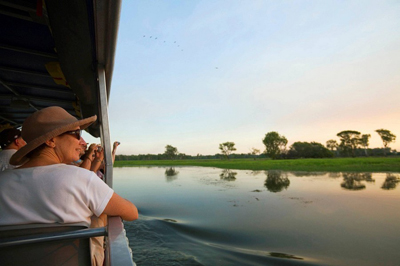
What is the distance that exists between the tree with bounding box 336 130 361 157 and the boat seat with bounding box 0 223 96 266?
9377 cm

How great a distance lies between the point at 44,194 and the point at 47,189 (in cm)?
3

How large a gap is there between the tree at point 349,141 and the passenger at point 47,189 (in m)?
93.7

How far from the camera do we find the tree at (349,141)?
7911 centimetres

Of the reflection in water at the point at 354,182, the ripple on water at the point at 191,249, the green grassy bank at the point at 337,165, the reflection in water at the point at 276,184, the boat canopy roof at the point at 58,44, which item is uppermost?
the boat canopy roof at the point at 58,44

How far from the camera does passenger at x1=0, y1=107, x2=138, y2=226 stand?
1045 mm

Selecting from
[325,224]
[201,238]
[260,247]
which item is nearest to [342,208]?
[325,224]

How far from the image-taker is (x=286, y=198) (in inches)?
404

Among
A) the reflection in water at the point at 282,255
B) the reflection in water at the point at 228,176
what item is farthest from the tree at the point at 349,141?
the reflection in water at the point at 282,255

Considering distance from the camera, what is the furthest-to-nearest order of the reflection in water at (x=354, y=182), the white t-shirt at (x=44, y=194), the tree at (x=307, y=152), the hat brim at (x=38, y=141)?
the tree at (x=307, y=152) → the reflection in water at (x=354, y=182) → the hat brim at (x=38, y=141) → the white t-shirt at (x=44, y=194)

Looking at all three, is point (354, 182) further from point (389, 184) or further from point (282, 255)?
point (282, 255)

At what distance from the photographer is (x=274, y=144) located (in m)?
75.6

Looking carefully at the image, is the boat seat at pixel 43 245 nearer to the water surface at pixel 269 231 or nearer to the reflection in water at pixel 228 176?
the water surface at pixel 269 231

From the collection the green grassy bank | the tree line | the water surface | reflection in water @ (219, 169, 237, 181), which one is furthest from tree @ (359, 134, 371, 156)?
the water surface

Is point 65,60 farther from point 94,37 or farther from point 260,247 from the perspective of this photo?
point 260,247
